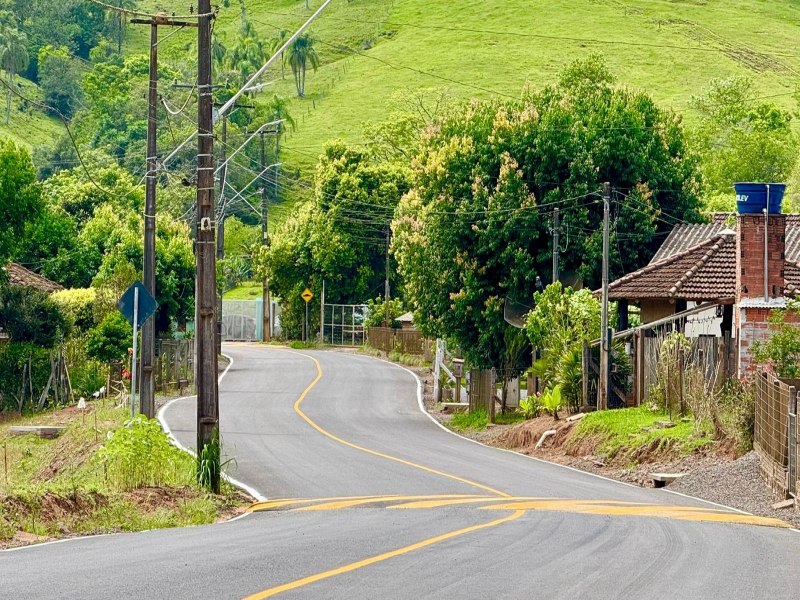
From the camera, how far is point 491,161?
1833 inches

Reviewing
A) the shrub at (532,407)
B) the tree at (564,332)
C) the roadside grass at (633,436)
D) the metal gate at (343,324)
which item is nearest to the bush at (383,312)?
the metal gate at (343,324)

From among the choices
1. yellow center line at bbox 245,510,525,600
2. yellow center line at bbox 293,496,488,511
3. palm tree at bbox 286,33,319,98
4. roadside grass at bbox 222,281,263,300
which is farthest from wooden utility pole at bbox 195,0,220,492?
palm tree at bbox 286,33,319,98

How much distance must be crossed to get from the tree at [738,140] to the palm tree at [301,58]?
5240 centimetres

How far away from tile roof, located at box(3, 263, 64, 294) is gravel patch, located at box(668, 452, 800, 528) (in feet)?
114

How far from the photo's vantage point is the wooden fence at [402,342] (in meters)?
69.5

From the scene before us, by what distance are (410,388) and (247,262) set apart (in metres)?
65.3

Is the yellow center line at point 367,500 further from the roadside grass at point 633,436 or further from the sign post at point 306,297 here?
the sign post at point 306,297

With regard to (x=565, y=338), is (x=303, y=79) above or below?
above

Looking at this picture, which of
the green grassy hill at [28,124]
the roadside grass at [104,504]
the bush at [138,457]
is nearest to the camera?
the roadside grass at [104,504]

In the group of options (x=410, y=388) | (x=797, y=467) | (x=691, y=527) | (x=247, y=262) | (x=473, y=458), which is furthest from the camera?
(x=247, y=262)

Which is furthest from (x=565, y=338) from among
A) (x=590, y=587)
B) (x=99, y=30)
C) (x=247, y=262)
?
(x=99, y=30)

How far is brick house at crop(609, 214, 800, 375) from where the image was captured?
1202 inches

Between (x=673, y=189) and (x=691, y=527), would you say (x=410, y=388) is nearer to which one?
(x=673, y=189)

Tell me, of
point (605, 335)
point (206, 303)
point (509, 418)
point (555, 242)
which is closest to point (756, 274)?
point (605, 335)
